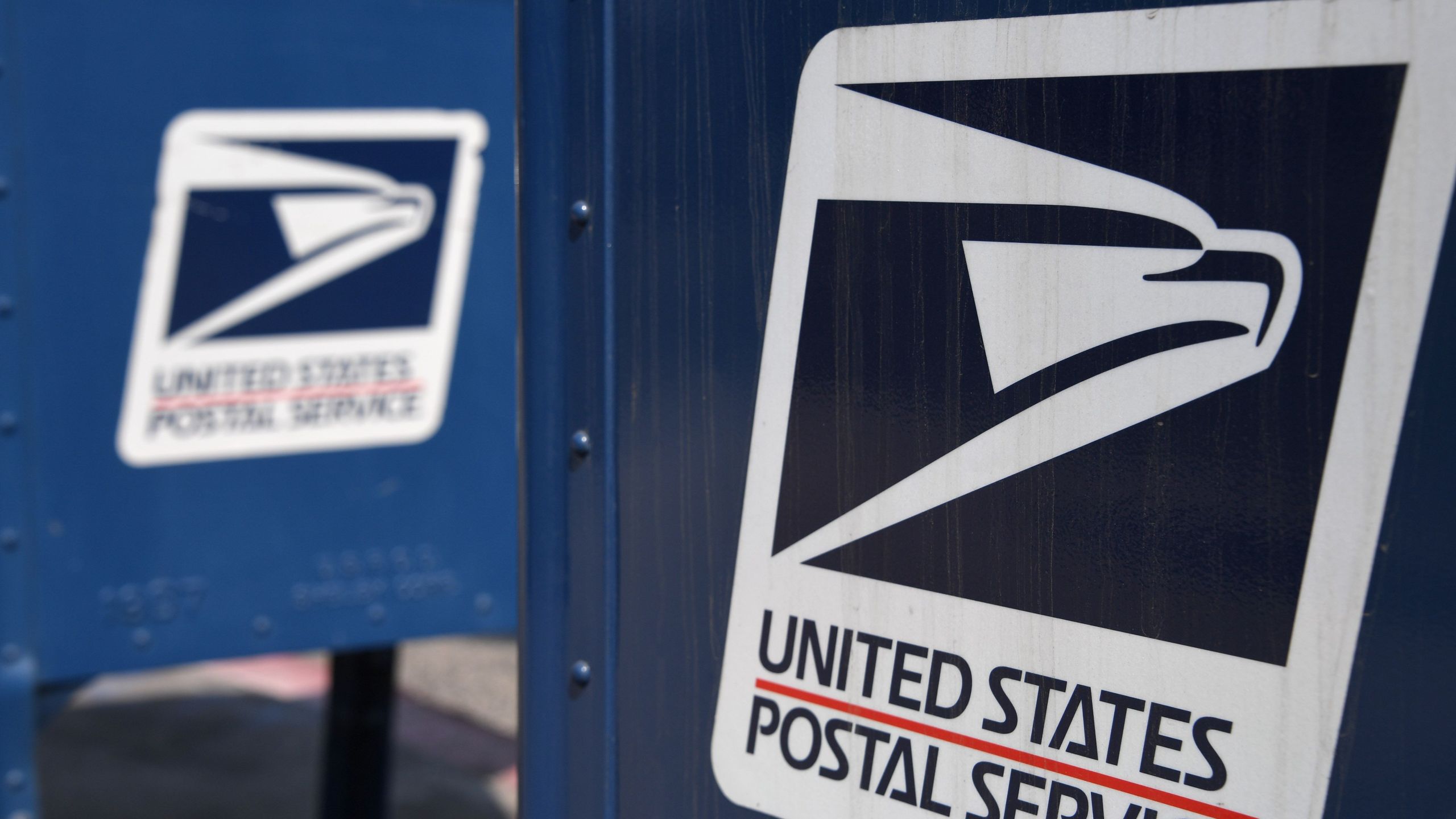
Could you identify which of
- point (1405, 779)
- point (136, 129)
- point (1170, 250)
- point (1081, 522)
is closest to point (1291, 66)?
point (1170, 250)

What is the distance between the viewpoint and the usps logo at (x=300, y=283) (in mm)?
2244

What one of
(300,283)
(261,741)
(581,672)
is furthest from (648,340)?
(261,741)

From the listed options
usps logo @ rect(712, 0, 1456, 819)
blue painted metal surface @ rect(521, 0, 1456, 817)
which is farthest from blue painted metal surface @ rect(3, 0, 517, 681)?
usps logo @ rect(712, 0, 1456, 819)

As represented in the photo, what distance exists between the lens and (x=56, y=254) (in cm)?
213

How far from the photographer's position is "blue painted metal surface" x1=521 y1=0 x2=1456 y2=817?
1.17 metres

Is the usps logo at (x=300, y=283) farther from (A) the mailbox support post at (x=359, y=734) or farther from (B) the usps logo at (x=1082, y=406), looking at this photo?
(B) the usps logo at (x=1082, y=406)

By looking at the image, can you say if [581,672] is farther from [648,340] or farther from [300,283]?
[300,283]

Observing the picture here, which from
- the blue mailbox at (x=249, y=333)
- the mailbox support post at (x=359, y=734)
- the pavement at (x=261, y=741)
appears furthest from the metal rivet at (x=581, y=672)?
the pavement at (x=261, y=741)

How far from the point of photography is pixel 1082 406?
0.97 metres

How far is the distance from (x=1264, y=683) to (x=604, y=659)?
654 millimetres

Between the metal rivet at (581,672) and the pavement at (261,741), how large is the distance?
3188mm

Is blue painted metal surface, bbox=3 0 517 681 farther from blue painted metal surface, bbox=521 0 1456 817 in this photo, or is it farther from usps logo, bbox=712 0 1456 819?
usps logo, bbox=712 0 1456 819

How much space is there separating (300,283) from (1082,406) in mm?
1790

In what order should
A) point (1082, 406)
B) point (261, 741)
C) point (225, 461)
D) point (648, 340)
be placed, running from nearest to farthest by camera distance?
point (1082, 406)
point (648, 340)
point (225, 461)
point (261, 741)
